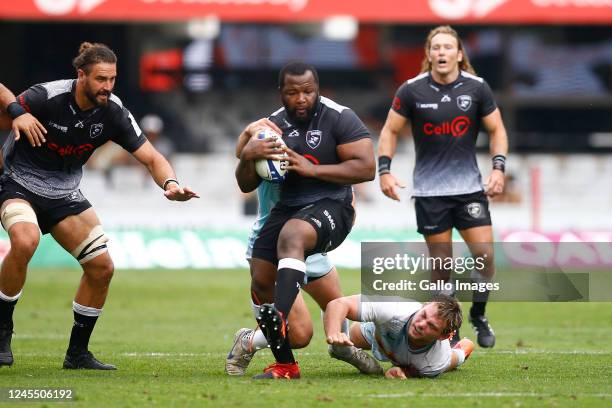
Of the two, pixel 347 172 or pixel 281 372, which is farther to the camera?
pixel 347 172

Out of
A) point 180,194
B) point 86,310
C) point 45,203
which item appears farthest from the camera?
point 86,310

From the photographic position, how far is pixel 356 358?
9031mm

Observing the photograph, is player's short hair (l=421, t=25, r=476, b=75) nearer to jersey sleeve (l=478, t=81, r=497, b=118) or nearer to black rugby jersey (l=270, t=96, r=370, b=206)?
jersey sleeve (l=478, t=81, r=497, b=118)

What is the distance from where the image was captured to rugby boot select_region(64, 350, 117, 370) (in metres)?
9.42

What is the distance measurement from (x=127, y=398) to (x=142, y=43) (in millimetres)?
22912

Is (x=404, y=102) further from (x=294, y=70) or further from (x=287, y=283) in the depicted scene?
(x=287, y=283)

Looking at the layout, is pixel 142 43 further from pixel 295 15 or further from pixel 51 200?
pixel 51 200

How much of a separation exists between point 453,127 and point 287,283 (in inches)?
129

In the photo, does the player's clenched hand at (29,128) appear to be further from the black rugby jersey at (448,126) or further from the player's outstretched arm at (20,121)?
the black rugby jersey at (448,126)

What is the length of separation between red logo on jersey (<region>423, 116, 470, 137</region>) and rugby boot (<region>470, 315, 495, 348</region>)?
170 cm

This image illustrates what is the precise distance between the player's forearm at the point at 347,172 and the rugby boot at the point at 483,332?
8.77 ft

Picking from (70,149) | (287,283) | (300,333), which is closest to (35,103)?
(70,149)

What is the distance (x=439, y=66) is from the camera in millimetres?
10984

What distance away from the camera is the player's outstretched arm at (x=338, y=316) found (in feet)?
26.7
